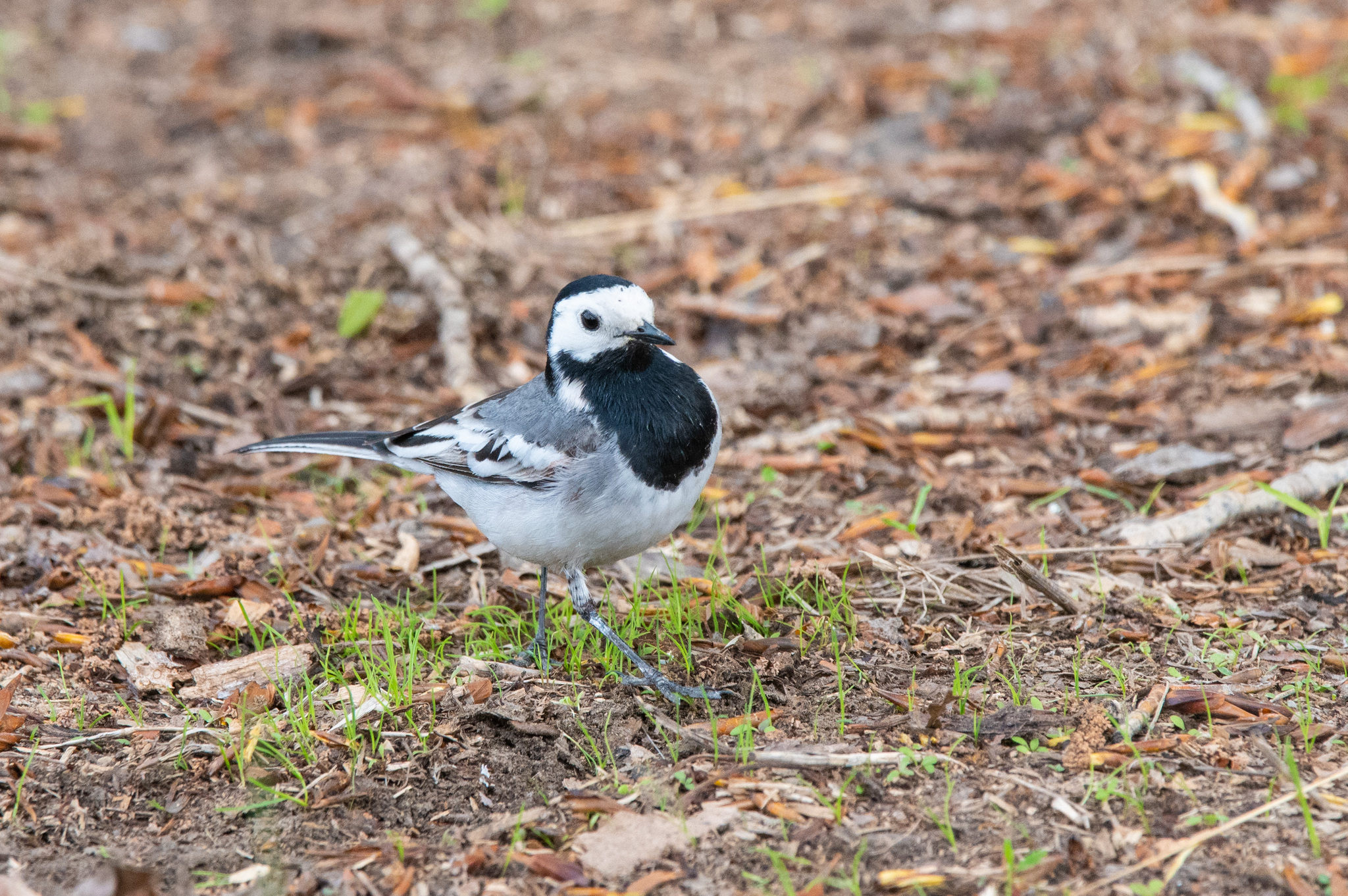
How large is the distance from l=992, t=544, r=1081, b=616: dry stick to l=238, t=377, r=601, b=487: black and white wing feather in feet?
4.71

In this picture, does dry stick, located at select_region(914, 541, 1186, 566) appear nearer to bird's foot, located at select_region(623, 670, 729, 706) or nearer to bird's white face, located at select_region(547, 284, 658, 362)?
bird's foot, located at select_region(623, 670, 729, 706)

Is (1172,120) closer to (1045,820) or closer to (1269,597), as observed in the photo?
(1269,597)

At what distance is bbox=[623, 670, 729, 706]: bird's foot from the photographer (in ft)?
12.7

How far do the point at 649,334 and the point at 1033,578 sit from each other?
4.99ft

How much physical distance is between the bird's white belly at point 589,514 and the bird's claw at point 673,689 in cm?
42

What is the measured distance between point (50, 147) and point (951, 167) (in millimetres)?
5803

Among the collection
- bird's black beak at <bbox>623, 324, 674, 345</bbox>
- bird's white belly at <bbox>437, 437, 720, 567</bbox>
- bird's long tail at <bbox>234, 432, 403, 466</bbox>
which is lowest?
bird's white belly at <bbox>437, 437, 720, 567</bbox>

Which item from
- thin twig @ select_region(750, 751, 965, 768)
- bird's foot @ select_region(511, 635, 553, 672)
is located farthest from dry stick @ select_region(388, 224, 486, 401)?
thin twig @ select_region(750, 751, 965, 768)

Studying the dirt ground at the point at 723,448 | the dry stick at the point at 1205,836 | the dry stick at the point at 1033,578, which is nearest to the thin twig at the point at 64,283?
the dirt ground at the point at 723,448

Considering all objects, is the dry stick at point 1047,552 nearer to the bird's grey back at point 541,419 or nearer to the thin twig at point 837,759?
the thin twig at point 837,759

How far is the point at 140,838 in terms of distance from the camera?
341cm

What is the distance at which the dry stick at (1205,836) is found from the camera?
9.77 ft

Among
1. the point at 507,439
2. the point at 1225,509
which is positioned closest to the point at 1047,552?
the point at 1225,509

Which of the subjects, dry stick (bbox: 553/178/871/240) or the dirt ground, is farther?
dry stick (bbox: 553/178/871/240)
